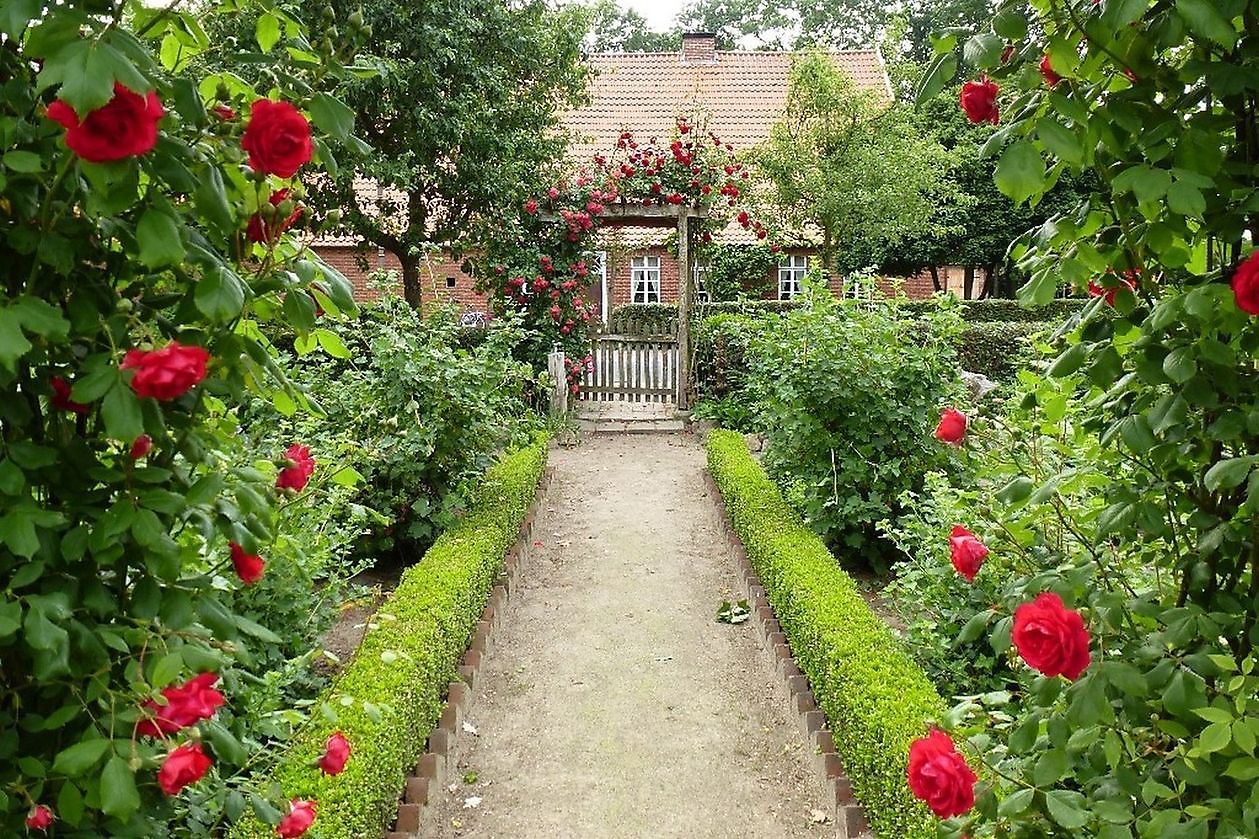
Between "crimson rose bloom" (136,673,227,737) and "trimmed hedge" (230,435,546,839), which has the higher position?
"crimson rose bloom" (136,673,227,737)

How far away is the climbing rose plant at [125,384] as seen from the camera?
1303 mm

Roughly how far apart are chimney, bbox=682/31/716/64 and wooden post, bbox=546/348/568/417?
1398 centimetres

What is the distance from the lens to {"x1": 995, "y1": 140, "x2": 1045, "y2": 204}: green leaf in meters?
1.37

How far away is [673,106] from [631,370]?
434 inches

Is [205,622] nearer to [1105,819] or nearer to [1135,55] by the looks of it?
[1105,819]

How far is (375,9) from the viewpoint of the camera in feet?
32.7

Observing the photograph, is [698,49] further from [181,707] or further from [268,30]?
[181,707]

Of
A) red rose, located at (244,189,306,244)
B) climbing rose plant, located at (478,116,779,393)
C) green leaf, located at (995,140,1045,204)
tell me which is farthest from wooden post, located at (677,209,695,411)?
green leaf, located at (995,140,1045,204)

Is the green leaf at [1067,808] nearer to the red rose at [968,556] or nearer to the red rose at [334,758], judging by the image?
the red rose at [968,556]

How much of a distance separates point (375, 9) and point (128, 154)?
975cm

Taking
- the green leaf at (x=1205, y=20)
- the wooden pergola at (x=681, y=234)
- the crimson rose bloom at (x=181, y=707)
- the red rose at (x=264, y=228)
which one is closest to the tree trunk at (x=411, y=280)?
the wooden pergola at (x=681, y=234)

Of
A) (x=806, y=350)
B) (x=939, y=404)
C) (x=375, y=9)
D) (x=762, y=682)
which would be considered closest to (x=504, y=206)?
(x=375, y=9)

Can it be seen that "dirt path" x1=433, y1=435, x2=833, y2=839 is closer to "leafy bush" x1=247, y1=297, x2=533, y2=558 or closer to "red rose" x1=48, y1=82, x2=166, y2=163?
"leafy bush" x1=247, y1=297, x2=533, y2=558

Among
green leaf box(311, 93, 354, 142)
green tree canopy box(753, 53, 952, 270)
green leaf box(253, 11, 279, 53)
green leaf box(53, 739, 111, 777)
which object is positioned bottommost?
green leaf box(53, 739, 111, 777)
